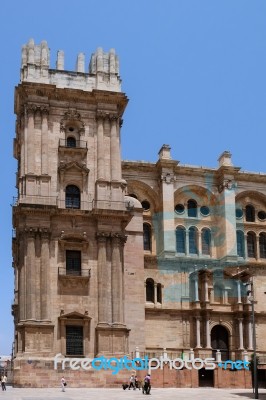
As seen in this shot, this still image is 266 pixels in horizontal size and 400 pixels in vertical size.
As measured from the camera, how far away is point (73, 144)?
55156 mm

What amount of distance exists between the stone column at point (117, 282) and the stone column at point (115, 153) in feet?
16.3

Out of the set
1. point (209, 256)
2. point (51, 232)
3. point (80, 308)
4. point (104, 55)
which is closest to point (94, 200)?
point (51, 232)

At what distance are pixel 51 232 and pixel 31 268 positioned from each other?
10.6 feet

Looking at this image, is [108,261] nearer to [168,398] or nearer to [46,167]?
[46,167]

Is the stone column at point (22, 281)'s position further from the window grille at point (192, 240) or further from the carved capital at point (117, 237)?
the window grille at point (192, 240)

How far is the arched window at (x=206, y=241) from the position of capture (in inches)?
2653

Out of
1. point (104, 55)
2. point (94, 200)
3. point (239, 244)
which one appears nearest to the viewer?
point (94, 200)

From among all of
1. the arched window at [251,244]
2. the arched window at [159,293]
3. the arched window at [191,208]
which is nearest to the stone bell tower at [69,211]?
the arched window at [159,293]

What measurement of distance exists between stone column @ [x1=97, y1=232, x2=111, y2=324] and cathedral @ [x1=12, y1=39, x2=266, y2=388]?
3.1 inches

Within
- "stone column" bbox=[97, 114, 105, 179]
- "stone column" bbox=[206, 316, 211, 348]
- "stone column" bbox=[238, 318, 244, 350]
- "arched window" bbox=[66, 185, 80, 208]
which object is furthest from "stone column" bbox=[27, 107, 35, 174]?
"stone column" bbox=[238, 318, 244, 350]

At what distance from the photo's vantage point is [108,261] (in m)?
52.0

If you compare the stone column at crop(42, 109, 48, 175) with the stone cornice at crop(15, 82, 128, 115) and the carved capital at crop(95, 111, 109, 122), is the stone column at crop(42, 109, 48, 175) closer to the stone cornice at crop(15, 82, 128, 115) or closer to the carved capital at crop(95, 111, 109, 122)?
the stone cornice at crop(15, 82, 128, 115)

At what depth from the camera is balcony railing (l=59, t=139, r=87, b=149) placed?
178 feet

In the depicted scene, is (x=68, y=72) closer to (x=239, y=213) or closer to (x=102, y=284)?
(x=102, y=284)
